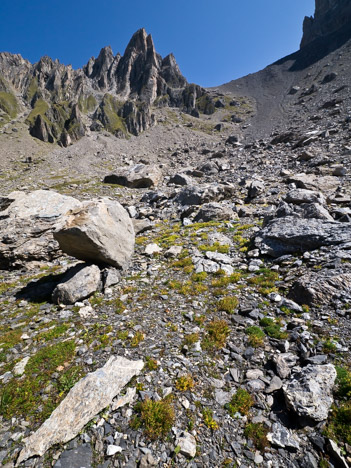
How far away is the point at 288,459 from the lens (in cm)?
469

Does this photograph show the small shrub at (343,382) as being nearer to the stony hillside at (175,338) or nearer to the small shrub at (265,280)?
the stony hillside at (175,338)

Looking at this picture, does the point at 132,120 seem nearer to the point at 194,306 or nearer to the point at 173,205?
the point at 173,205

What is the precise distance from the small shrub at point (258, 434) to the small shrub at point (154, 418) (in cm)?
193

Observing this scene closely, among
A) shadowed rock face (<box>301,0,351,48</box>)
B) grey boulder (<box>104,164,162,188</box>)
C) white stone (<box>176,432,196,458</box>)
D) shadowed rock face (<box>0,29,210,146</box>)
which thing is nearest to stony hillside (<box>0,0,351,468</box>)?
white stone (<box>176,432,196,458</box>)

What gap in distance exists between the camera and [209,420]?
5.39 meters

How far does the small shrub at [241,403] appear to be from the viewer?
5617 mm

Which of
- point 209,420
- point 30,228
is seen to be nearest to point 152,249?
point 30,228

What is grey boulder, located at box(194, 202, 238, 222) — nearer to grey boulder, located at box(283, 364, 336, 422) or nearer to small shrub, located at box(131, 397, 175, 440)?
grey boulder, located at box(283, 364, 336, 422)

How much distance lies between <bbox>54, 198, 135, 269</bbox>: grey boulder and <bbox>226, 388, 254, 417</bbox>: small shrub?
9.45 meters

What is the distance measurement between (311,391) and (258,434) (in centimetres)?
179

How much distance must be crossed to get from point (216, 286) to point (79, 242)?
8.10 metres

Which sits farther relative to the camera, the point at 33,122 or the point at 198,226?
the point at 33,122

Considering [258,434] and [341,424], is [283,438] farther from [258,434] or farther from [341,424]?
[341,424]

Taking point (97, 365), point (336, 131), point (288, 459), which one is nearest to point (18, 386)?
point (97, 365)
